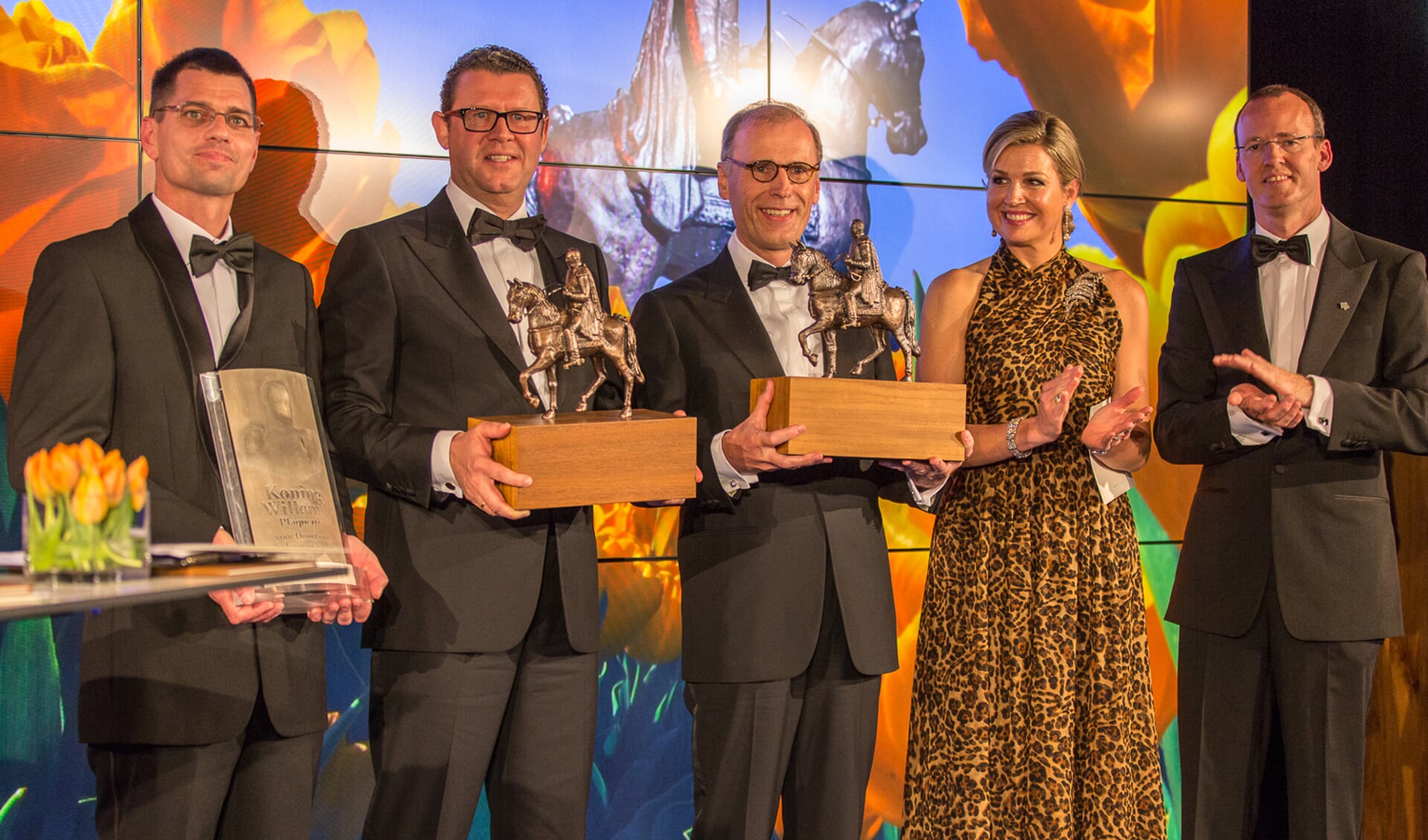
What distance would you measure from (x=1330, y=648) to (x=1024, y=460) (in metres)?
0.99

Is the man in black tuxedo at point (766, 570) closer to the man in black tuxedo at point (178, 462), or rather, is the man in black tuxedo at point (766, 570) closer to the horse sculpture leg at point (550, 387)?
the horse sculpture leg at point (550, 387)

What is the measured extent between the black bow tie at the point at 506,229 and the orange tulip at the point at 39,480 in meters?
1.28

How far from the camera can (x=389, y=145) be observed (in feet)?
12.4

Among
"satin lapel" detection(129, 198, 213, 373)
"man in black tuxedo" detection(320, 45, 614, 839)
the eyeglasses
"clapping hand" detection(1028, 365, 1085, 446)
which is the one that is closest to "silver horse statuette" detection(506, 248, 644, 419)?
"man in black tuxedo" detection(320, 45, 614, 839)

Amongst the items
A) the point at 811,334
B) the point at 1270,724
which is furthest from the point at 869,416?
the point at 1270,724

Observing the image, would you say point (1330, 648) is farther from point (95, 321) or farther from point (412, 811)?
point (95, 321)

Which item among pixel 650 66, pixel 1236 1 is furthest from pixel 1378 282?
pixel 650 66

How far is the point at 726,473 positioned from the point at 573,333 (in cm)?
49

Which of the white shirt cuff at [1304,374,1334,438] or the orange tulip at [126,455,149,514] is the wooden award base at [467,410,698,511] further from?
the white shirt cuff at [1304,374,1334,438]

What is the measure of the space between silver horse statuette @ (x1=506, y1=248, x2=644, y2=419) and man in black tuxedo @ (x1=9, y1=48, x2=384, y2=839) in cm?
48

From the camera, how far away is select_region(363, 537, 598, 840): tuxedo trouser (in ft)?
8.27

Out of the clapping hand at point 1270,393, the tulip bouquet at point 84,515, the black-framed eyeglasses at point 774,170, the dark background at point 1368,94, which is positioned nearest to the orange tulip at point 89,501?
the tulip bouquet at point 84,515

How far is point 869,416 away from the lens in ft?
8.80

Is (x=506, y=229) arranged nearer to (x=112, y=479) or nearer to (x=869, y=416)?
(x=869, y=416)
